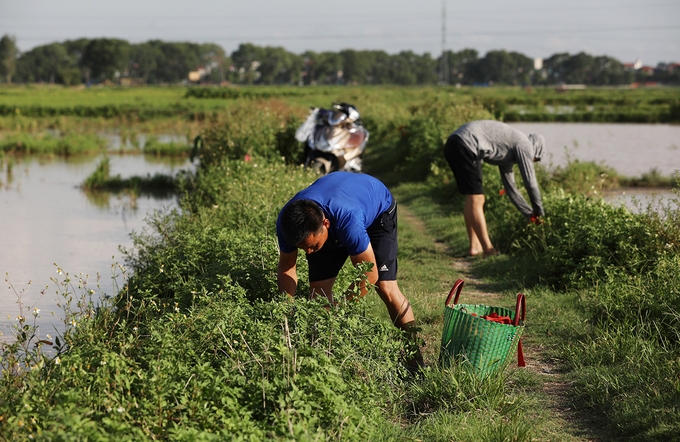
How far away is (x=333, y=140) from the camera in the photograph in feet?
47.0

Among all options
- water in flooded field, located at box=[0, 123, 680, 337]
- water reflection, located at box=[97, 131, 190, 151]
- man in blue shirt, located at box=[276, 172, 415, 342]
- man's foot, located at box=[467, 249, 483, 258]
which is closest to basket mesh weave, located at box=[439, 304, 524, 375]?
man in blue shirt, located at box=[276, 172, 415, 342]

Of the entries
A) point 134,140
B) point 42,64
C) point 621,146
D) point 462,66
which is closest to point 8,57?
point 42,64

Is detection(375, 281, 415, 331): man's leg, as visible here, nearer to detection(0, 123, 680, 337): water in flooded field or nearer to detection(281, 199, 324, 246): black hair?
detection(281, 199, 324, 246): black hair

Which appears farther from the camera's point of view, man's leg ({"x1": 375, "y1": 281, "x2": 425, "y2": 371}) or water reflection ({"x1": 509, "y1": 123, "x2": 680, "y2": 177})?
water reflection ({"x1": 509, "y1": 123, "x2": 680, "y2": 177})

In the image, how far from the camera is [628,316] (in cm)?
586

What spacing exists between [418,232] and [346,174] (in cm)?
589

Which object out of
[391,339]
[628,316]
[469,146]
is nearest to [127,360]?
[391,339]

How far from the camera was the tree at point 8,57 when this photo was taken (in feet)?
419

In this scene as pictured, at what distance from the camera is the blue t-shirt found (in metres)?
4.64

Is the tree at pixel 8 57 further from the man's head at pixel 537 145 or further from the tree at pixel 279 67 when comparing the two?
the man's head at pixel 537 145

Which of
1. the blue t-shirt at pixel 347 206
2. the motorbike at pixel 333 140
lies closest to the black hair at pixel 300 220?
the blue t-shirt at pixel 347 206

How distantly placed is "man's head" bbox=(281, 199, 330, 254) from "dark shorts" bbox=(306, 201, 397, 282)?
23.3 inches

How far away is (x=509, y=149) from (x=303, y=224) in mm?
4939

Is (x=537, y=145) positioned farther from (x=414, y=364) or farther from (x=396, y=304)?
(x=414, y=364)
